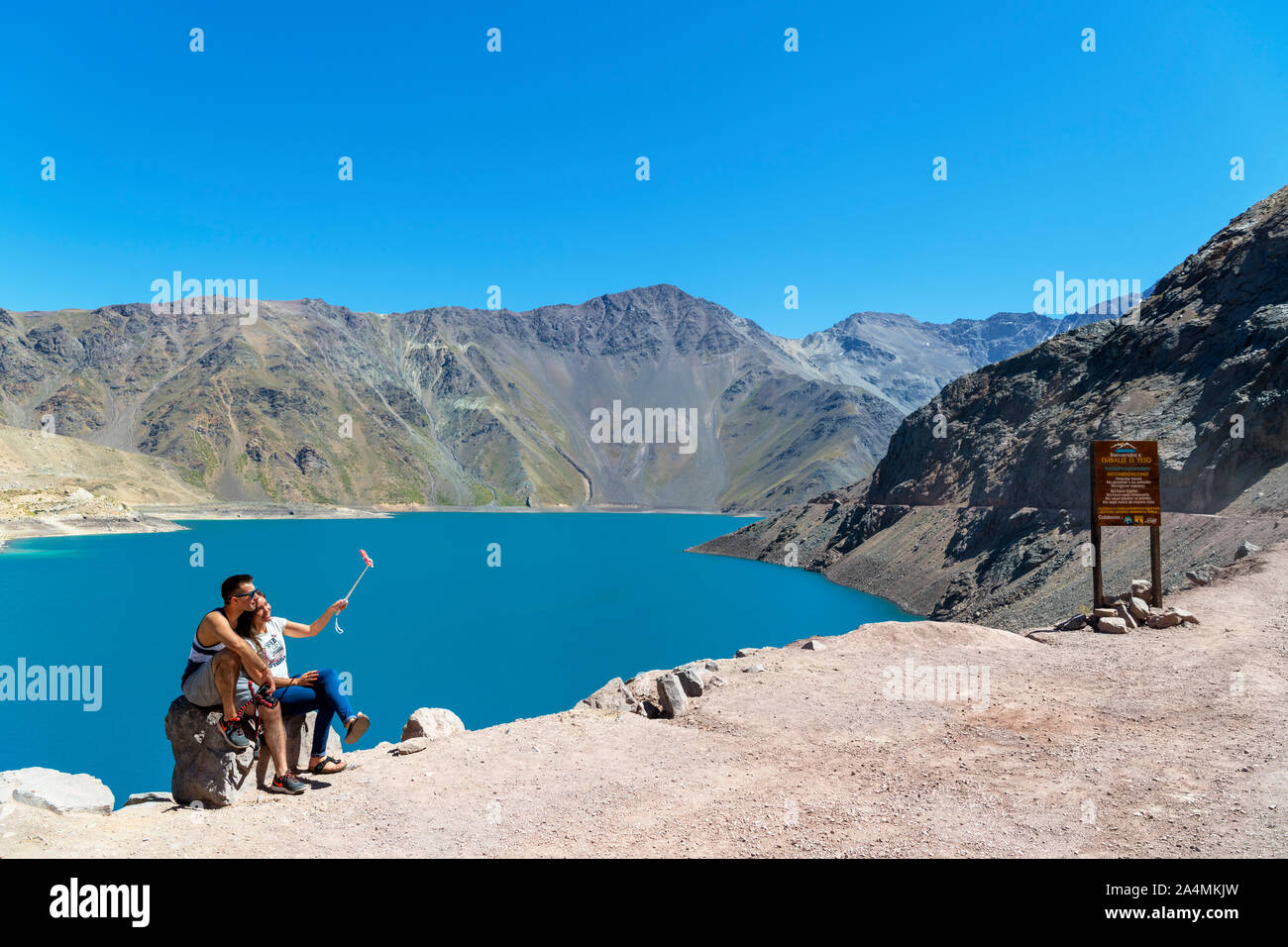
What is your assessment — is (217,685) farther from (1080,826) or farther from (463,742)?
(1080,826)

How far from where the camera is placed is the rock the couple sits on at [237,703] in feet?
25.9

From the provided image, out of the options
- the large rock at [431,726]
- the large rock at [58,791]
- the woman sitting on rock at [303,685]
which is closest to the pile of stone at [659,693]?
the large rock at [431,726]

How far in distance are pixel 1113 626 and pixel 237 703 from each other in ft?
55.0

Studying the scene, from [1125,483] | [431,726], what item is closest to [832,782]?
[431,726]

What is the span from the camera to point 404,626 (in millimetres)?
47781

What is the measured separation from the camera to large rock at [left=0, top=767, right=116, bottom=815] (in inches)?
304

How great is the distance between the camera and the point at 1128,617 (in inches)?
664

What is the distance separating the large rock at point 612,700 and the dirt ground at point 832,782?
0.60 m

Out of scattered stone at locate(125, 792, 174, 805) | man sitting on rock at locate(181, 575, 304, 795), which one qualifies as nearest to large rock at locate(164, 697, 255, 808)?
man sitting on rock at locate(181, 575, 304, 795)

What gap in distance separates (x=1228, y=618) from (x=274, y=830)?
1854 centimetres

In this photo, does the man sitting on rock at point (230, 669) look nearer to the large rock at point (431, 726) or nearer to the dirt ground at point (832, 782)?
the dirt ground at point (832, 782)
